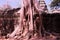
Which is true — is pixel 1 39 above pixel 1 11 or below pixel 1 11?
below

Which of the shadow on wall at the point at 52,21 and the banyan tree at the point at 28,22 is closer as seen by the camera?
the banyan tree at the point at 28,22

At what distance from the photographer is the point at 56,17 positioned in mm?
11336

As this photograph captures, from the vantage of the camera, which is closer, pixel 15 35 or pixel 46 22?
pixel 15 35

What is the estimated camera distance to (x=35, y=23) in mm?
8742

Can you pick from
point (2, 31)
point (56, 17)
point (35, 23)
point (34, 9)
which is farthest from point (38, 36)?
point (56, 17)

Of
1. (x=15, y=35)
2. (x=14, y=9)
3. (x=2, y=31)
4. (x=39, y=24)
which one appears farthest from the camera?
(x=14, y=9)

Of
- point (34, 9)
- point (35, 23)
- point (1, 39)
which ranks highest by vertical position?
point (34, 9)

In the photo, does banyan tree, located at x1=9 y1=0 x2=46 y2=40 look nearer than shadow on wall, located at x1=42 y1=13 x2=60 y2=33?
Yes

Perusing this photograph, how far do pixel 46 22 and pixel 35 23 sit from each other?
2581mm

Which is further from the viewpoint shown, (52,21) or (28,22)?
(52,21)

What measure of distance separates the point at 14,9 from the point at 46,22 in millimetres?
1722

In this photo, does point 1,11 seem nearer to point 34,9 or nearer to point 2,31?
point 2,31

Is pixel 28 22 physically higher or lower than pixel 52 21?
higher

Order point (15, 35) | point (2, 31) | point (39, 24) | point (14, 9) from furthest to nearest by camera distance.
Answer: point (14, 9)
point (2, 31)
point (39, 24)
point (15, 35)
